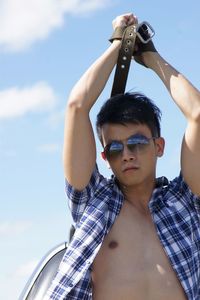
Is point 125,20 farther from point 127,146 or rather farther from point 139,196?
point 139,196

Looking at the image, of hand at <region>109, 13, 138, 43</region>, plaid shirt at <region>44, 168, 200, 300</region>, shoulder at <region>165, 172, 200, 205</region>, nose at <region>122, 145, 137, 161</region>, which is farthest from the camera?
hand at <region>109, 13, 138, 43</region>

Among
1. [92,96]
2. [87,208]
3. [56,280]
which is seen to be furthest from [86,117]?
[56,280]

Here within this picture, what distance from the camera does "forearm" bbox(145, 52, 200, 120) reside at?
4.15 meters

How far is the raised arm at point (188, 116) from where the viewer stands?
4129mm

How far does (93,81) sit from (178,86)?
1.37 ft

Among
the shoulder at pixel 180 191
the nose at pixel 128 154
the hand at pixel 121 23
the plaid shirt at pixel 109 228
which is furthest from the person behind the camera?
the hand at pixel 121 23

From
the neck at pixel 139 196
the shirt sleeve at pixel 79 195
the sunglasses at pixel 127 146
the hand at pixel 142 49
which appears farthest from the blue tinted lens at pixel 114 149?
the hand at pixel 142 49

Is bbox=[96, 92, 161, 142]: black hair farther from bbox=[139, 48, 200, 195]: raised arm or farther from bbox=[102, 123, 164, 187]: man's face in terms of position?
bbox=[139, 48, 200, 195]: raised arm

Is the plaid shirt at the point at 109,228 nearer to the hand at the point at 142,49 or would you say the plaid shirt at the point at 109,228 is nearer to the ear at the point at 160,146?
the ear at the point at 160,146

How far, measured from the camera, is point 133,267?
4.06 m

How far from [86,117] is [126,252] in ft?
2.20

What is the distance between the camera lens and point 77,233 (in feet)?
13.4

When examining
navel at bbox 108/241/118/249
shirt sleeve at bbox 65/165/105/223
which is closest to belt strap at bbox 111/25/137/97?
shirt sleeve at bbox 65/165/105/223

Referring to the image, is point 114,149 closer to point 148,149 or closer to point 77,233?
point 148,149
